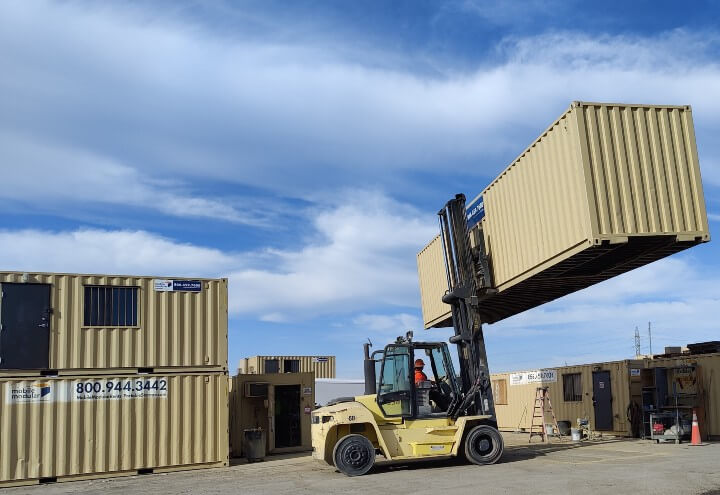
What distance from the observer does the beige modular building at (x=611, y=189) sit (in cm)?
1162

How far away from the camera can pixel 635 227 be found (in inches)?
461

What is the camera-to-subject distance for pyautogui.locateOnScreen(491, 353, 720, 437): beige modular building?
1831cm

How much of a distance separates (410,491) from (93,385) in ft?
27.3

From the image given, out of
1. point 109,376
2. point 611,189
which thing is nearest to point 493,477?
point 611,189

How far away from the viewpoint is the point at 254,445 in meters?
17.8

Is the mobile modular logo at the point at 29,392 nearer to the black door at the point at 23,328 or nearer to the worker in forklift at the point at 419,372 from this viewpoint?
the black door at the point at 23,328

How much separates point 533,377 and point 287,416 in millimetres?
10279

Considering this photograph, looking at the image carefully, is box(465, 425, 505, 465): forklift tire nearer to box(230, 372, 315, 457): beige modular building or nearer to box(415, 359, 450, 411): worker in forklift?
box(415, 359, 450, 411): worker in forklift

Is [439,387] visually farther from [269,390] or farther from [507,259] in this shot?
[269,390]

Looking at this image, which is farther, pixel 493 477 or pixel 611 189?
pixel 493 477

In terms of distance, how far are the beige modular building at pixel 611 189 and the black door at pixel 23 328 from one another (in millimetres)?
10668

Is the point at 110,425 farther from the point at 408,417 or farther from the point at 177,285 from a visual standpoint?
the point at 408,417

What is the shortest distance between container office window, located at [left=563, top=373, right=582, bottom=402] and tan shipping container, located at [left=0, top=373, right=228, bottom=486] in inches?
487

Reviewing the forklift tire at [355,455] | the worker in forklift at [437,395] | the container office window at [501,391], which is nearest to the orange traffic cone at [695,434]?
→ the worker in forklift at [437,395]
